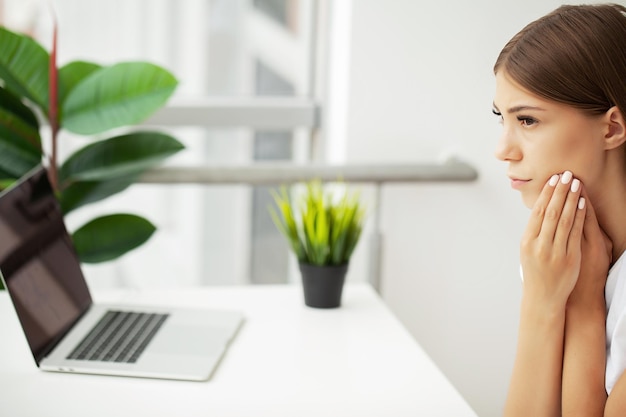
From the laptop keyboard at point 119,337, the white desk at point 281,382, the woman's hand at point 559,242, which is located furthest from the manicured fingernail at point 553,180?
the laptop keyboard at point 119,337

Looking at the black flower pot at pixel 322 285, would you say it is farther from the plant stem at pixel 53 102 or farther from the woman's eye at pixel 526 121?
the plant stem at pixel 53 102

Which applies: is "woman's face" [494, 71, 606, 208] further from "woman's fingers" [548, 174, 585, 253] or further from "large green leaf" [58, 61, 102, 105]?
"large green leaf" [58, 61, 102, 105]

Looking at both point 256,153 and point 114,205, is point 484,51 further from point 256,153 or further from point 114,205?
point 114,205

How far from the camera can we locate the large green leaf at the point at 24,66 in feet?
5.66

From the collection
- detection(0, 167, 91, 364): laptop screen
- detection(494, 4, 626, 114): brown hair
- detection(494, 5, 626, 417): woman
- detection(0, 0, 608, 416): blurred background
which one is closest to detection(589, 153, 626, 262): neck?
detection(494, 5, 626, 417): woman

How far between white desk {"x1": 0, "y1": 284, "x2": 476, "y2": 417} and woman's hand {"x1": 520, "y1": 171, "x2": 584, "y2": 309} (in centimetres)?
19

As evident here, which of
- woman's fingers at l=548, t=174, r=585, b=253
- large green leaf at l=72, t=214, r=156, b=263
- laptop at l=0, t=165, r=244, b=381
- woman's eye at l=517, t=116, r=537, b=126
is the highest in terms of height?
woman's eye at l=517, t=116, r=537, b=126

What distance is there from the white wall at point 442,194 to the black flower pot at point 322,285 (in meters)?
0.31

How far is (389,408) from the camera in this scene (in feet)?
3.59

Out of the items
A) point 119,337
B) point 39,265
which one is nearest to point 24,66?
point 39,265

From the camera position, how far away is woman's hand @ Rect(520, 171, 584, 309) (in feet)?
3.50

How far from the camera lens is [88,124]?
1.76m

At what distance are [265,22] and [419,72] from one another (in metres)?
0.88

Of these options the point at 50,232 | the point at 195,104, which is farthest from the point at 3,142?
the point at 195,104
